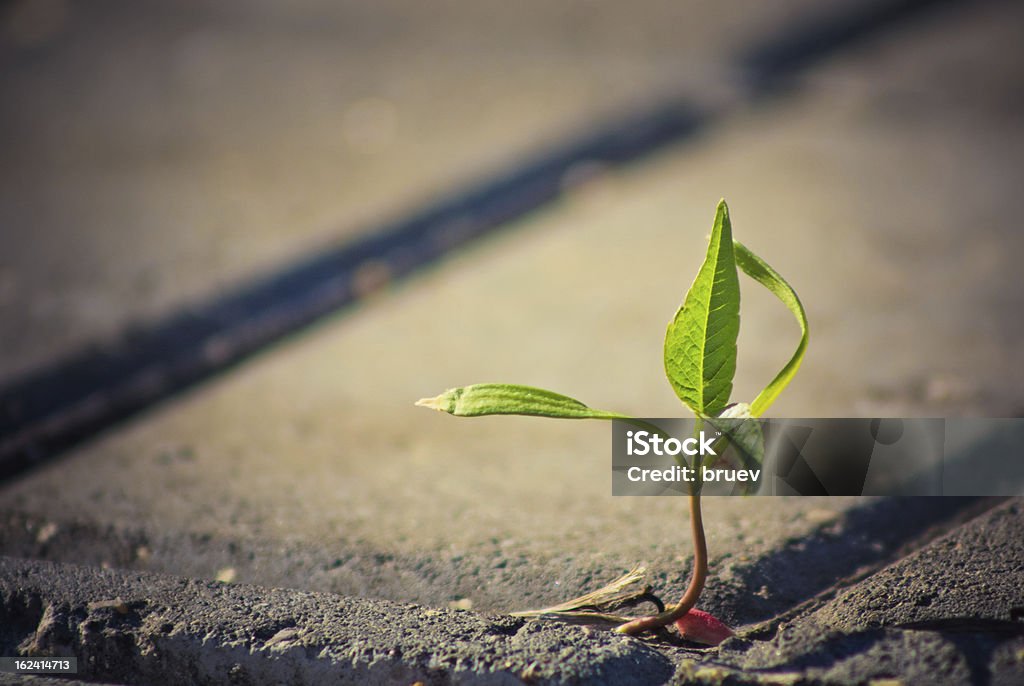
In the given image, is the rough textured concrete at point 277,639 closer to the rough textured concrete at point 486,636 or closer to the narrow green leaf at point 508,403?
the rough textured concrete at point 486,636

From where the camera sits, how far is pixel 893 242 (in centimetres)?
233

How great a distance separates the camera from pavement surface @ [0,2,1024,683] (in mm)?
1215

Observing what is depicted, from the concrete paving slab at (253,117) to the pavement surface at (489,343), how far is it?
0.02 m

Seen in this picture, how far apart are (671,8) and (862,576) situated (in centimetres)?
273

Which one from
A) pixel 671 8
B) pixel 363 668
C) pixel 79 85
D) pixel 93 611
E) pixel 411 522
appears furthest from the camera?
pixel 671 8

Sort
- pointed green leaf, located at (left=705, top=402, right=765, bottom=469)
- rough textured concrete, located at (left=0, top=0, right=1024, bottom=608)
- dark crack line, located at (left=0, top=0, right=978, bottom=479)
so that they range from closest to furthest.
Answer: pointed green leaf, located at (left=705, top=402, right=765, bottom=469), rough textured concrete, located at (left=0, top=0, right=1024, bottom=608), dark crack line, located at (left=0, top=0, right=978, bottom=479)

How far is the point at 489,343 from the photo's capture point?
6.91 ft

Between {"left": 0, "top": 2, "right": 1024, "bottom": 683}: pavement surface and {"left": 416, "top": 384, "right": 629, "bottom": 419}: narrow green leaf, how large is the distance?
0.31m

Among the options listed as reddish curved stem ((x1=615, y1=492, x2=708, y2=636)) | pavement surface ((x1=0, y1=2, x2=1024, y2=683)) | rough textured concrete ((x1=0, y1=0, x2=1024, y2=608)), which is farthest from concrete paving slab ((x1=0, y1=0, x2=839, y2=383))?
reddish curved stem ((x1=615, y1=492, x2=708, y2=636))

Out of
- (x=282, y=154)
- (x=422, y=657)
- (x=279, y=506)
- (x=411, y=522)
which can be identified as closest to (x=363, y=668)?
(x=422, y=657)

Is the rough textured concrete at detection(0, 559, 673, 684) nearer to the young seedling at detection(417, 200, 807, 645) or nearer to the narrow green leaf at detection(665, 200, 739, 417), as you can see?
the young seedling at detection(417, 200, 807, 645)

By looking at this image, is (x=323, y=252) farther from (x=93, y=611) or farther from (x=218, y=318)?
(x=93, y=611)

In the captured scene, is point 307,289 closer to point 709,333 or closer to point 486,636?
point 486,636

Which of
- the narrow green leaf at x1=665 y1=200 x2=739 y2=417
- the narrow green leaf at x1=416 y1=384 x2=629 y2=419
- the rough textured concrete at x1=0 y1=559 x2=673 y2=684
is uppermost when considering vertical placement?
the narrow green leaf at x1=665 y1=200 x2=739 y2=417
